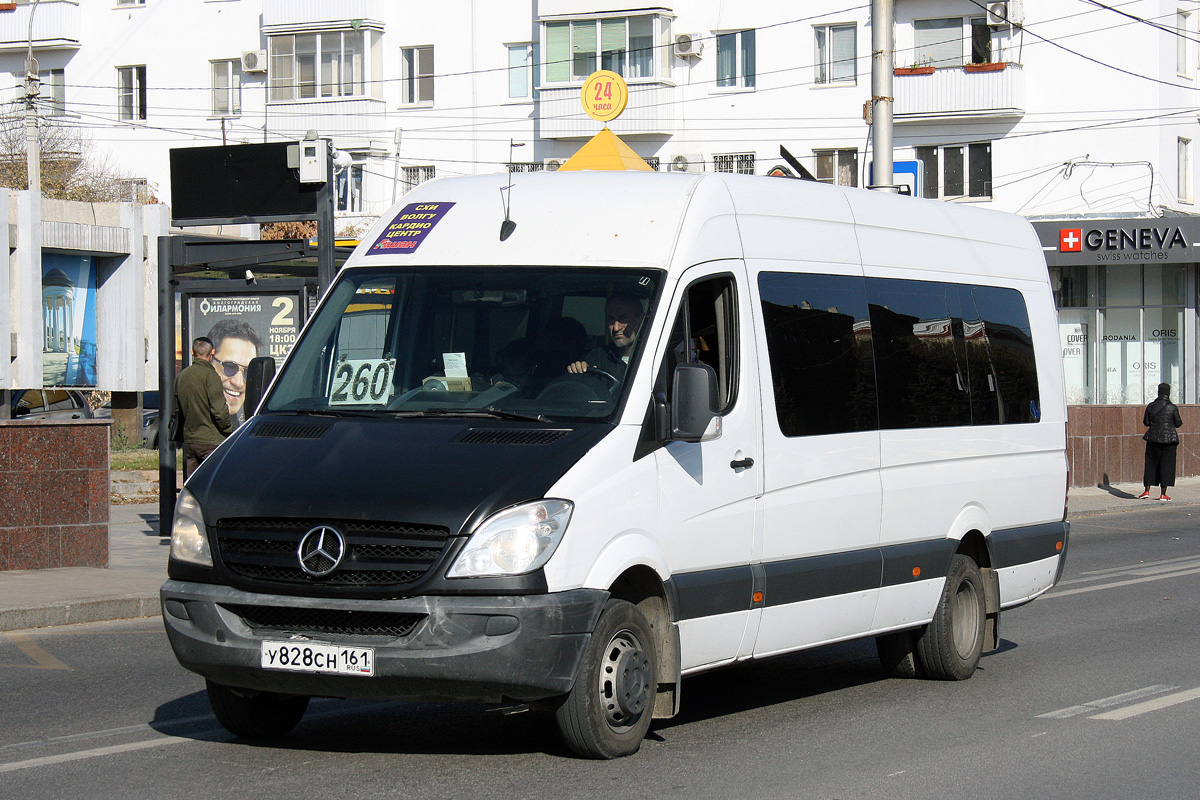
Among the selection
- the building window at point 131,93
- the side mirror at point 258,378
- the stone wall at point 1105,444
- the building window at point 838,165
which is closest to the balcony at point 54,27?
the building window at point 131,93

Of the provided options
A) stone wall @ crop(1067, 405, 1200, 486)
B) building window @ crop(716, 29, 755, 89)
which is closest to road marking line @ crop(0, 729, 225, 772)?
stone wall @ crop(1067, 405, 1200, 486)

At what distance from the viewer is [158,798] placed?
591 centimetres

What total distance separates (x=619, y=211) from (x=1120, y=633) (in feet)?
18.4

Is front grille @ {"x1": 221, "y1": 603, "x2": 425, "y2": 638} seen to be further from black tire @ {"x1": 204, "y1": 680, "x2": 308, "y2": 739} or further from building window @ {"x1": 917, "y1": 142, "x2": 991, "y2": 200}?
building window @ {"x1": 917, "y1": 142, "x2": 991, "y2": 200}

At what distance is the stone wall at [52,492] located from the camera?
1259cm

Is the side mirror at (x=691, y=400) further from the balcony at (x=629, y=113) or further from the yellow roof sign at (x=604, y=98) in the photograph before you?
the balcony at (x=629, y=113)

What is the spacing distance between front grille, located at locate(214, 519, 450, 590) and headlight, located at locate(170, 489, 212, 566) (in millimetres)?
217

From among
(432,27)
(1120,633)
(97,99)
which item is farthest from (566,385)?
(97,99)

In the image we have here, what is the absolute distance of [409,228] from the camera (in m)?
7.54

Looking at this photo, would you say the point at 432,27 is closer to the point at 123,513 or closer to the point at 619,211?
the point at 123,513

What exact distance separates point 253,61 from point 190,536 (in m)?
45.8

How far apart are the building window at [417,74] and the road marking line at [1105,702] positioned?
42.1 m

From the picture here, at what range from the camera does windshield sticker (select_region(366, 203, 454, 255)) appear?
24.5 feet

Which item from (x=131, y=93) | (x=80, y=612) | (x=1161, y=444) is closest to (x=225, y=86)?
(x=131, y=93)
